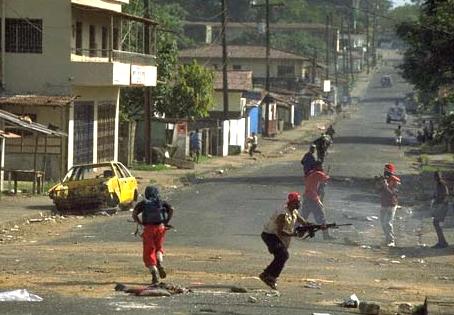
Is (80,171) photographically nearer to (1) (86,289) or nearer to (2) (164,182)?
(2) (164,182)

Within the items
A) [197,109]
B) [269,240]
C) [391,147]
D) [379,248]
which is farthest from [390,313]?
[391,147]

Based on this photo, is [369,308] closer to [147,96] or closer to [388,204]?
[388,204]

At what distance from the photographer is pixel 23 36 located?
42.4m

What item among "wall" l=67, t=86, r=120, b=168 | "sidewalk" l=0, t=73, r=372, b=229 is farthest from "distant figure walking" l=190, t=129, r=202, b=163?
"wall" l=67, t=86, r=120, b=168

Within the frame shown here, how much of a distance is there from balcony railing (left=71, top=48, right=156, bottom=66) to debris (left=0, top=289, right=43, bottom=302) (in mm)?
27603

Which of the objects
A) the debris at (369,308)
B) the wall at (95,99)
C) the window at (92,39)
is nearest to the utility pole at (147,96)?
the wall at (95,99)

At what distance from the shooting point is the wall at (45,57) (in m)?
41.9

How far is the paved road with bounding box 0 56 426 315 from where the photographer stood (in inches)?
588

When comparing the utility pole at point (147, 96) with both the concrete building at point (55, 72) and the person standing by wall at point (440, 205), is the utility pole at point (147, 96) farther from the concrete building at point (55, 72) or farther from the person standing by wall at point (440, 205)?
the person standing by wall at point (440, 205)

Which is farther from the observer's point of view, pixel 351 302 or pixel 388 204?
pixel 388 204

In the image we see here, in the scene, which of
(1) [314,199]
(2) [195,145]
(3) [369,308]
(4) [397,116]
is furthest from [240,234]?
(4) [397,116]

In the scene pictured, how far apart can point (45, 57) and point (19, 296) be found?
91.5 ft

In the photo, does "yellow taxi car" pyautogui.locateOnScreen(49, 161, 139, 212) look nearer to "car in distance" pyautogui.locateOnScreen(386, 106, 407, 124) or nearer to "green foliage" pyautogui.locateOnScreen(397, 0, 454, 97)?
"green foliage" pyautogui.locateOnScreen(397, 0, 454, 97)

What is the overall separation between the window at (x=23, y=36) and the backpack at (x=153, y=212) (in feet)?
84.4
